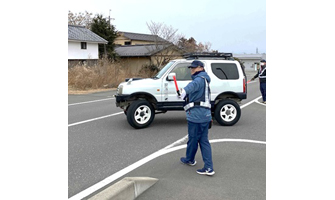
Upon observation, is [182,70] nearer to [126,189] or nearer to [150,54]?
[126,189]

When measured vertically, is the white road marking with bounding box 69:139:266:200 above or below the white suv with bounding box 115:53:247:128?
below

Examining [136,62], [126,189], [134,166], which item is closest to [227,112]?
[134,166]

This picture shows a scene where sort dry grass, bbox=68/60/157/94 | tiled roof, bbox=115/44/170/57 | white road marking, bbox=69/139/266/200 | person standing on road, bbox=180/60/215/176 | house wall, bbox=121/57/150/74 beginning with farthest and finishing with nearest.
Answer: house wall, bbox=121/57/150/74
tiled roof, bbox=115/44/170/57
dry grass, bbox=68/60/157/94
person standing on road, bbox=180/60/215/176
white road marking, bbox=69/139/266/200

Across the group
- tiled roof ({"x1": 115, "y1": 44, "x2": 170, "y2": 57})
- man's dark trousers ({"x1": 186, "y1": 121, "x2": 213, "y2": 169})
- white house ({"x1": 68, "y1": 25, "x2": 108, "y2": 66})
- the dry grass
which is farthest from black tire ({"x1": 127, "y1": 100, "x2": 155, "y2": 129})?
white house ({"x1": 68, "y1": 25, "x2": 108, "y2": 66})

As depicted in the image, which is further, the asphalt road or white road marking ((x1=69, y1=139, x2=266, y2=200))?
the asphalt road

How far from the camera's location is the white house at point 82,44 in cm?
3759

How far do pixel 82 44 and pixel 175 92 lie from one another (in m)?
32.7

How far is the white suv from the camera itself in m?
8.90

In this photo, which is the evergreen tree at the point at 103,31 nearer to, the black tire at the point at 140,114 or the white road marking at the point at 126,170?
→ the black tire at the point at 140,114

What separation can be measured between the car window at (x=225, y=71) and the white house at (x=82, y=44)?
96.8 feet

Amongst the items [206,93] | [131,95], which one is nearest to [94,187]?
[206,93]

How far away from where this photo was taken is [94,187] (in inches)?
189

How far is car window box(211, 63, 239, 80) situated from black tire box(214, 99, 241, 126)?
76 cm

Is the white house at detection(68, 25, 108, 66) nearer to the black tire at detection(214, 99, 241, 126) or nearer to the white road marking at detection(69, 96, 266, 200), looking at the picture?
the black tire at detection(214, 99, 241, 126)
